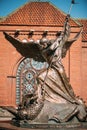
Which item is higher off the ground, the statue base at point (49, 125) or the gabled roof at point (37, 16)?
the gabled roof at point (37, 16)

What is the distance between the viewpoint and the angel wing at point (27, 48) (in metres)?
12.0

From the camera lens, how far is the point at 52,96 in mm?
11516

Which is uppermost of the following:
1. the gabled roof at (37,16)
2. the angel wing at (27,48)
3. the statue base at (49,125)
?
the gabled roof at (37,16)

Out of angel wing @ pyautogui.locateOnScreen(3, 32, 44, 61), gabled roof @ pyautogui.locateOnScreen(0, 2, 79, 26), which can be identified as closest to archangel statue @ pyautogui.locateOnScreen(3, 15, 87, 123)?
angel wing @ pyautogui.locateOnScreen(3, 32, 44, 61)

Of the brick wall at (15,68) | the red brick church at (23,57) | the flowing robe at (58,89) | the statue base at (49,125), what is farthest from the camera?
the red brick church at (23,57)

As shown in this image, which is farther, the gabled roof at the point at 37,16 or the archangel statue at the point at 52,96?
the gabled roof at the point at 37,16

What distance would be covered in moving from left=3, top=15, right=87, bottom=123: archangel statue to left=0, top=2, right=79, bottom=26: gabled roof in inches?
948

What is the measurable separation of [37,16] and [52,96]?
26480mm

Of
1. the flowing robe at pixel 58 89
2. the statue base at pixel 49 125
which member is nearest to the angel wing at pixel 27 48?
the flowing robe at pixel 58 89

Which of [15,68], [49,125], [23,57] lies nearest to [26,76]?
[15,68]

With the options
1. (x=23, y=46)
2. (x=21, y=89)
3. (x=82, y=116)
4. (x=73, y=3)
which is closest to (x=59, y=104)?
(x=82, y=116)

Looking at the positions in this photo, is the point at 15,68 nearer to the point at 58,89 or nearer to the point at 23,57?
the point at 23,57

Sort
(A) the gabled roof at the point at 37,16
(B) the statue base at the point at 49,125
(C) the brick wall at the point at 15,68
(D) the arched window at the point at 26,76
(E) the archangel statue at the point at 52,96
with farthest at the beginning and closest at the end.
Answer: (A) the gabled roof at the point at 37,16
(D) the arched window at the point at 26,76
(C) the brick wall at the point at 15,68
(E) the archangel statue at the point at 52,96
(B) the statue base at the point at 49,125

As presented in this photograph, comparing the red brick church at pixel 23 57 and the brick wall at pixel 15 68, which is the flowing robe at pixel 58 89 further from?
the brick wall at pixel 15 68
